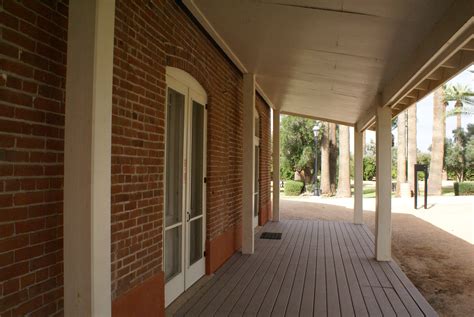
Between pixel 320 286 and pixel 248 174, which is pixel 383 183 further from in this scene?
pixel 320 286

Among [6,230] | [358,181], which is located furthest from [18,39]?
[358,181]

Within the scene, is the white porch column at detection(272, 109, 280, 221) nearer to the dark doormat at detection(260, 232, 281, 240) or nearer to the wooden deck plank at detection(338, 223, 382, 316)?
the dark doormat at detection(260, 232, 281, 240)

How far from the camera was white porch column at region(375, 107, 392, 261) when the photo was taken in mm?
6094

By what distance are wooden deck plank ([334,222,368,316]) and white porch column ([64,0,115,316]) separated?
9.27 feet

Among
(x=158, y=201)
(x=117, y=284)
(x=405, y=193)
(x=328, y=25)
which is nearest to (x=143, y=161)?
(x=158, y=201)

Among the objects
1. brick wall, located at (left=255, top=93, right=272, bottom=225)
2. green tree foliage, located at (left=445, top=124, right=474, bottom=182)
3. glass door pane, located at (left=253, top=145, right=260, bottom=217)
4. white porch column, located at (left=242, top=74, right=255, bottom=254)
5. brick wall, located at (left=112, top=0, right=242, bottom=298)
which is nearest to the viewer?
brick wall, located at (left=112, top=0, right=242, bottom=298)

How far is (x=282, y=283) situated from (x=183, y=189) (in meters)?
1.77

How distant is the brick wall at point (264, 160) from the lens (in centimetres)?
949

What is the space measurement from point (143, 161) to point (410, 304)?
128 inches

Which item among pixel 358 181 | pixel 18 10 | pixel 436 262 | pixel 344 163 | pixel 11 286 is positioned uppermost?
pixel 18 10

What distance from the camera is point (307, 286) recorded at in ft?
15.2

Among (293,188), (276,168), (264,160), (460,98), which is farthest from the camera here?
(460,98)

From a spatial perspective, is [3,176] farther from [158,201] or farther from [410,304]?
[410,304]

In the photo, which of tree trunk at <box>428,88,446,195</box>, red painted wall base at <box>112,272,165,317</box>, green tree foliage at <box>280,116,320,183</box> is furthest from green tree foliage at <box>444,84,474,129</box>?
red painted wall base at <box>112,272,165,317</box>
